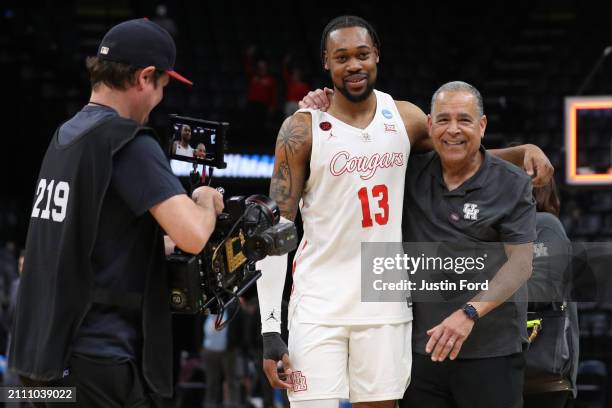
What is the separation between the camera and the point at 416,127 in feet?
15.0

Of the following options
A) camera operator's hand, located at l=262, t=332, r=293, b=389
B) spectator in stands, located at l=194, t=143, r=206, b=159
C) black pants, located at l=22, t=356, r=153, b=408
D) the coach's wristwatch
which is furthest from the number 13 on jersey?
black pants, located at l=22, t=356, r=153, b=408

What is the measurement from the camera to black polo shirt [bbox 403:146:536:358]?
420 cm

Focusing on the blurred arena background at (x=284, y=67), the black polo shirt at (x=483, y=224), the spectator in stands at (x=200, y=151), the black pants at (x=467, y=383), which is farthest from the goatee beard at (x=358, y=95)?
the blurred arena background at (x=284, y=67)

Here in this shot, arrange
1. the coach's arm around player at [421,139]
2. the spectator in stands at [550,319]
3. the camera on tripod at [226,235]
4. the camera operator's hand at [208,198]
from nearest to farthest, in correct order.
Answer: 1. the camera operator's hand at [208,198]
2. the camera on tripod at [226,235]
3. the coach's arm around player at [421,139]
4. the spectator in stands at [550,319]

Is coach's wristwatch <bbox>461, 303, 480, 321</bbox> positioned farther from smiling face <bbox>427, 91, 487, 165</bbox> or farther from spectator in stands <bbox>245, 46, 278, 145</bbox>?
spectator in stands <bbox>245, 46, 278, 145</bbox>

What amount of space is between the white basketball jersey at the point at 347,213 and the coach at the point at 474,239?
149 millimetres

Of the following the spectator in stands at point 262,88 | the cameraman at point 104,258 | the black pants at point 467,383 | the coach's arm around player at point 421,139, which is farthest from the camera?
the spectator in stands at point 262,88

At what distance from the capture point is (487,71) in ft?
54.2

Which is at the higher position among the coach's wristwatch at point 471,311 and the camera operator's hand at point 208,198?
the camera operator's hand at point 208,198

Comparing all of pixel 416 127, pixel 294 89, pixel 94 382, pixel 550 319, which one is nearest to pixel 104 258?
pixel 94 382

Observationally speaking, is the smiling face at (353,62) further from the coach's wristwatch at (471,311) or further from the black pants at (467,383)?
the black pants at (467,383)

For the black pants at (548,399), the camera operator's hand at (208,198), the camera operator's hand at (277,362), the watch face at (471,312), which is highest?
the camera operator's hand at (208,198)

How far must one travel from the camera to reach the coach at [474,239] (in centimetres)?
418

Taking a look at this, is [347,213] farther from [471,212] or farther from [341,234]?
[471,212]
